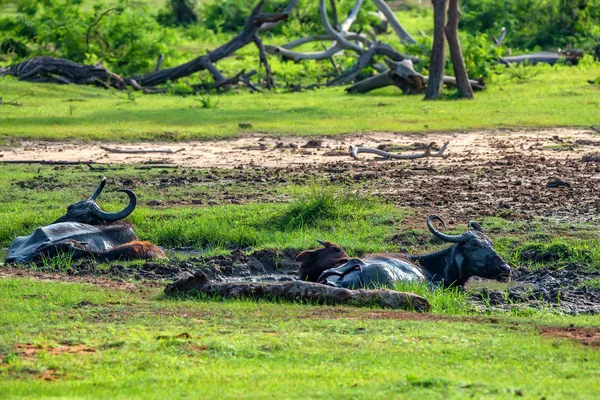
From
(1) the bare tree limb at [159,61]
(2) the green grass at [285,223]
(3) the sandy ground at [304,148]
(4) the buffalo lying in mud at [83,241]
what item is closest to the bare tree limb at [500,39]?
(1) the bare tree limb at [159,61]

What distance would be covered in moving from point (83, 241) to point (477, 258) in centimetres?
349

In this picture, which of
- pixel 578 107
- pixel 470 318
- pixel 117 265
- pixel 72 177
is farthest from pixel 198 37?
pixel 470 318

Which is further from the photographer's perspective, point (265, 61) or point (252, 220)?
point (265, 61)

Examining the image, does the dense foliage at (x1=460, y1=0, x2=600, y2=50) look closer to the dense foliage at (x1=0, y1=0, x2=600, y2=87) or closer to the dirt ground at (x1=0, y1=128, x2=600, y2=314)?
the dense foliage at (x1=0, y1=0, x2=600, y2=87)

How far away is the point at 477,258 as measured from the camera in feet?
30.2

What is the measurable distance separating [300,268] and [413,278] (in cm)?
99

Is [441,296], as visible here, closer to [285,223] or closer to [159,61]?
[285,223]

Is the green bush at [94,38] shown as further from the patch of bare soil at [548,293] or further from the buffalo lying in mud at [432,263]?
the patch of bare soil at [548,293]

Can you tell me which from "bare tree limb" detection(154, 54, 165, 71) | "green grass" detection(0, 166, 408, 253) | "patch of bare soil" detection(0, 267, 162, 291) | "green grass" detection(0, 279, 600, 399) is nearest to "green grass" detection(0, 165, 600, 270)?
"green grass" detection(0, 166, 408, 253)

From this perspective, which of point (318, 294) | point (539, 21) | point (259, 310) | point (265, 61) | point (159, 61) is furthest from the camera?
point (539, 21)

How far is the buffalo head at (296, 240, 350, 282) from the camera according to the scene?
9.16 m

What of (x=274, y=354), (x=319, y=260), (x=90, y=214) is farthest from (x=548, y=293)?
(x=90, y=214)

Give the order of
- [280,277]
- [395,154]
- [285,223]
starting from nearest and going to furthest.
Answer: [280,277], [285,223], [395,154]

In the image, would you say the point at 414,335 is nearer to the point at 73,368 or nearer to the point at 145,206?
the point at 73,368
